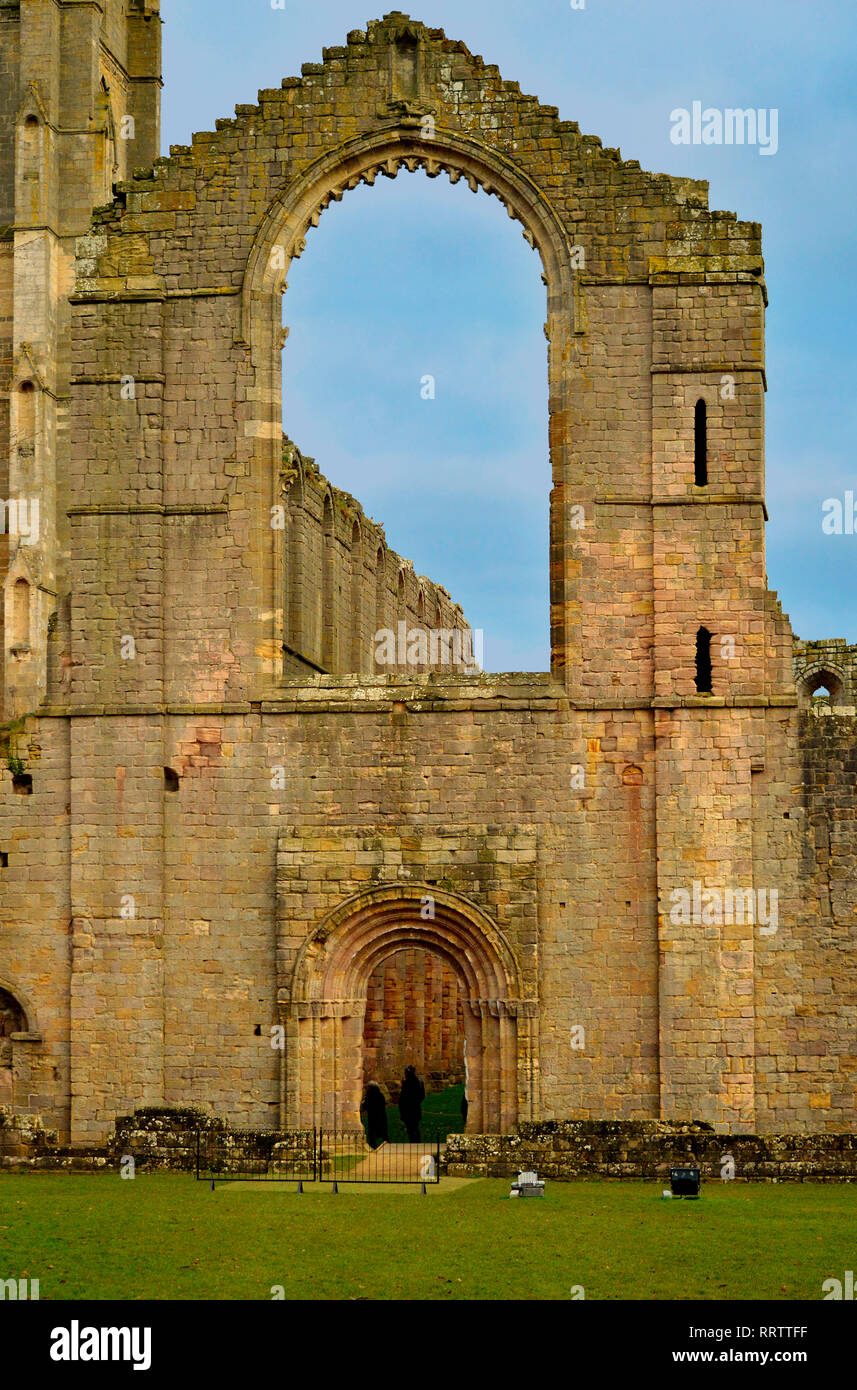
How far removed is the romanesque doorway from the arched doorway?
647 centimetres

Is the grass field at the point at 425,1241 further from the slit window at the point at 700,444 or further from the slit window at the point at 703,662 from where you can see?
the slit window at the point at 700,444

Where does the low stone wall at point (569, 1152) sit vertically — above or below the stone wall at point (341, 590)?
below

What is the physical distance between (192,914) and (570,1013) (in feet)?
16.9

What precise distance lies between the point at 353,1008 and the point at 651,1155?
16.5ft

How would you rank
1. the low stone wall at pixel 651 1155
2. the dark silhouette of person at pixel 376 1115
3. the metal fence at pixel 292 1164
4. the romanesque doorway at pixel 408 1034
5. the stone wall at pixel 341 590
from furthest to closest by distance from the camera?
the stone wall at pixel 341 590
the romanesque doorway at pixel 408 1034
the dark silhouette of person at pixel 376 1115
the metal fence at pixel 292 1164
the low stone wall at pixel 651 1155

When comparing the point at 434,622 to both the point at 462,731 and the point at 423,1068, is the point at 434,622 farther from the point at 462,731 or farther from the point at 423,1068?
the point at 462,731

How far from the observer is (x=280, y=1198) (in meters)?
23.8

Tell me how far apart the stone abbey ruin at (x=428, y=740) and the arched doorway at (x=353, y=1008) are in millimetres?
50

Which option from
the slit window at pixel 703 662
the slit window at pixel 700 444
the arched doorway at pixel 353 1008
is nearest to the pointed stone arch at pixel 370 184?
the slit window at pixel 700 444

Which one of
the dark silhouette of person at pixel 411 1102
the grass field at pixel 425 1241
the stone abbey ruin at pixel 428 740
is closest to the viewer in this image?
the grass field at pixel 425 1241

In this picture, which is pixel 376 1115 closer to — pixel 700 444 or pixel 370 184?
pixel 700 444

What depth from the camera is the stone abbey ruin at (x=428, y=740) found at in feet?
92.1

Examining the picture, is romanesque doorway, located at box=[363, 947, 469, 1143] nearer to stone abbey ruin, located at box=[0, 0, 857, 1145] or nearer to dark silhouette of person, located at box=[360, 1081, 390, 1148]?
dark silhouette of person, located at box=[360, 1081, 390, 1148]

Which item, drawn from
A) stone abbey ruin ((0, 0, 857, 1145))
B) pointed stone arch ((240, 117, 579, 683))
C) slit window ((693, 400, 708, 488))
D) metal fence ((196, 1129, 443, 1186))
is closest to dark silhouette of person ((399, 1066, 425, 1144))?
stone abbey ruin ((0, 0, 857, 1145))
